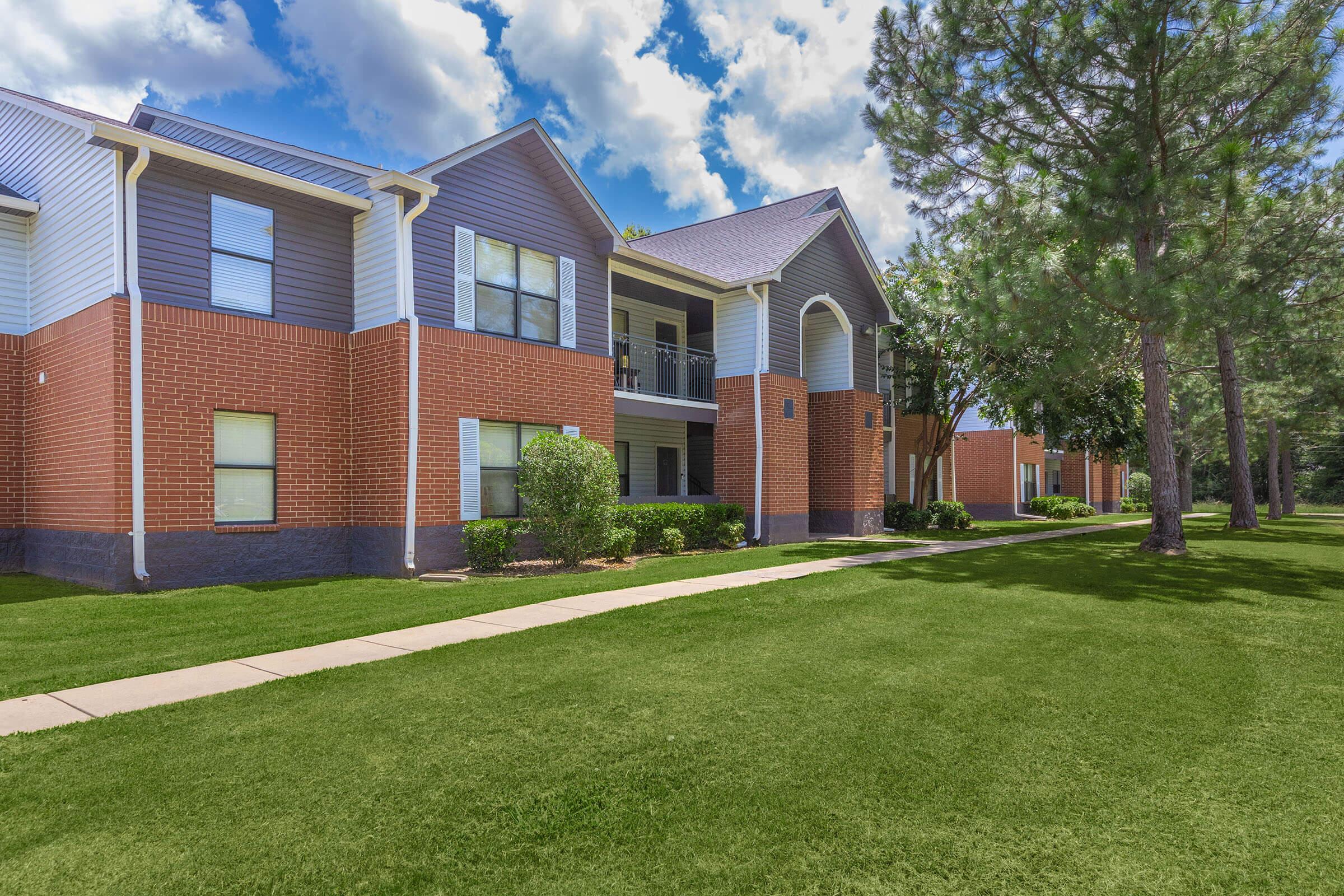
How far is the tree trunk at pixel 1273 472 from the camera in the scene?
106ft

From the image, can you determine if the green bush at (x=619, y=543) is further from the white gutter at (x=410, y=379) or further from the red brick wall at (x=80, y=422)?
the red brick wall at (x=80, y=422)

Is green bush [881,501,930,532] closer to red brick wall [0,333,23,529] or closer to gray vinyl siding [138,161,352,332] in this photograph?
gray vinyl siding [138,161,352,332]

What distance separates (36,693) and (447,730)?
320 centimetres

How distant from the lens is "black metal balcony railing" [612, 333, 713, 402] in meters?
18.5

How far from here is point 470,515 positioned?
12.9 m

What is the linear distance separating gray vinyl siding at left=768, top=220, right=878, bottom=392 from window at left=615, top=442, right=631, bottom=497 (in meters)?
3.61

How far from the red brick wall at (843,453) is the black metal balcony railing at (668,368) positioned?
308cm

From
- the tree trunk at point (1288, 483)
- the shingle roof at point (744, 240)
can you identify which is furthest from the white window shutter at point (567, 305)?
the tree trunk at point (1288, 483)

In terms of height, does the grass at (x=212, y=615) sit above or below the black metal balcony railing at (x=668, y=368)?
below

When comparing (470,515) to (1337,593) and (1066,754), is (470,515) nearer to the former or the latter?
(1066,754)

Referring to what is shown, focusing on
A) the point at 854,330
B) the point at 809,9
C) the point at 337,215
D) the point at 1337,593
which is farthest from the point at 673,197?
the point at 1337,593

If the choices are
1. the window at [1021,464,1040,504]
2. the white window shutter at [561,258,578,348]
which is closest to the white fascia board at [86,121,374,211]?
the white window shutter at [561,258,578,348]

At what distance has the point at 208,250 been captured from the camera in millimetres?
11273

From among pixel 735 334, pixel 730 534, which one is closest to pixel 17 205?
pixel 735 334
